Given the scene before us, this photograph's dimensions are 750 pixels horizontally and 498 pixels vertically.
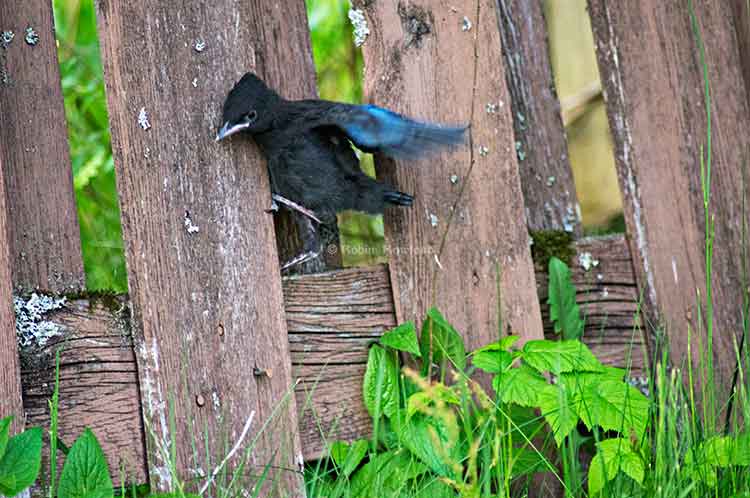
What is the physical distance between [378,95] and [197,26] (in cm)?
59

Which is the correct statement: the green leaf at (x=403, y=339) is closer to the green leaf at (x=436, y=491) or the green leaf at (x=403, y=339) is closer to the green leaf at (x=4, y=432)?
→ the green leaf at (x=436, y=491)

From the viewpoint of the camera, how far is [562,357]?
2.83 meters

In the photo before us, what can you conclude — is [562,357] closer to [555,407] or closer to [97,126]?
[555,407]

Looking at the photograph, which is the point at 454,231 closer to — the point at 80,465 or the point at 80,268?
the point at 80,268

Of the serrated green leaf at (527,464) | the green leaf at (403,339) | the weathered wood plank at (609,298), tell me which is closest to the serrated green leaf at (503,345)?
the green leaf at (403,339)

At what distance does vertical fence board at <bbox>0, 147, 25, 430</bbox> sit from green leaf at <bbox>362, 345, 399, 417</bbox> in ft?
3.15

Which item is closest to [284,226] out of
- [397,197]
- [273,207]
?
[273,207]

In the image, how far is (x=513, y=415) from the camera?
3.00 meters

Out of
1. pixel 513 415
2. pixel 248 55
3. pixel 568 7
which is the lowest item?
pixel 513 415

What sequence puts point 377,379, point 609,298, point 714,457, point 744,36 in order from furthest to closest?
point 744,36 < point 609,298 < point 377,379 < point 714,457

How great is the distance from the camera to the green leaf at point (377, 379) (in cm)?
285

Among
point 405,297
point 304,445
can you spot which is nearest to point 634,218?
point 405,297

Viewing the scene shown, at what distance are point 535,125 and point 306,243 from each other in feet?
3.20

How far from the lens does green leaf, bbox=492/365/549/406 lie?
2725 mm
